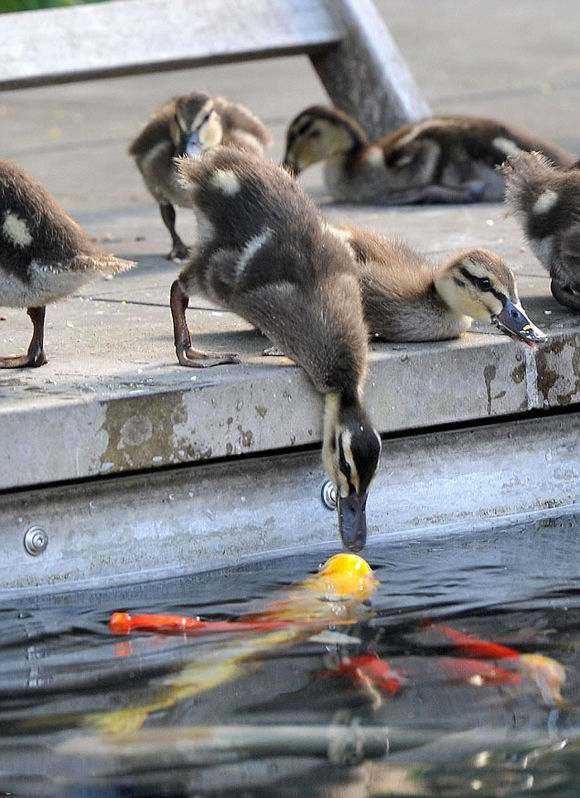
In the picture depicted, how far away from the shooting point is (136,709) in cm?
370

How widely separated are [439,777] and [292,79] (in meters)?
9.20

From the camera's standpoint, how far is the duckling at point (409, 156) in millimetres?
8219

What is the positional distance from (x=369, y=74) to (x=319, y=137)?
0.68m

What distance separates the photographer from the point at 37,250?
4.61m

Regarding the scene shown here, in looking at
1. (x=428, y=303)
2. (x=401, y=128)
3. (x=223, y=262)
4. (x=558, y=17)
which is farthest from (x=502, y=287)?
(x=558, y=17)

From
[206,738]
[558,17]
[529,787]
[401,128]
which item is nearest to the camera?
[529,787]

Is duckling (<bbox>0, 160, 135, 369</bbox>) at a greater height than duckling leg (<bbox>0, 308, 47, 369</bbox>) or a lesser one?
greater

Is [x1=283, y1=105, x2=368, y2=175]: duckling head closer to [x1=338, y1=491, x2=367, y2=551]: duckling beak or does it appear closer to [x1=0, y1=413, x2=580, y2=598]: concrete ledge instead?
[x1=0, y1=413, x2=580, y2=598]: concrete ledge

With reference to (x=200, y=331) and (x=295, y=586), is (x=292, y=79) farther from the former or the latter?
(x=295, y=586)

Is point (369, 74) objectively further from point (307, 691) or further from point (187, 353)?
point (307, 691)

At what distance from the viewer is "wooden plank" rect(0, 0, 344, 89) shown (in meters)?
8.39

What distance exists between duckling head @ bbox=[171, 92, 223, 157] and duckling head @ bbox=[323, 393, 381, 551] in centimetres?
248

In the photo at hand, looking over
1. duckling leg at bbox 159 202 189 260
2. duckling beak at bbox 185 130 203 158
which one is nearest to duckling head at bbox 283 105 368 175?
duckling leg at bbox 159 202 189 260

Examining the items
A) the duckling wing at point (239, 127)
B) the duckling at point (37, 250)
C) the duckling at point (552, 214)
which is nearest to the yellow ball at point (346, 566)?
the duckling at point (37, 250)
